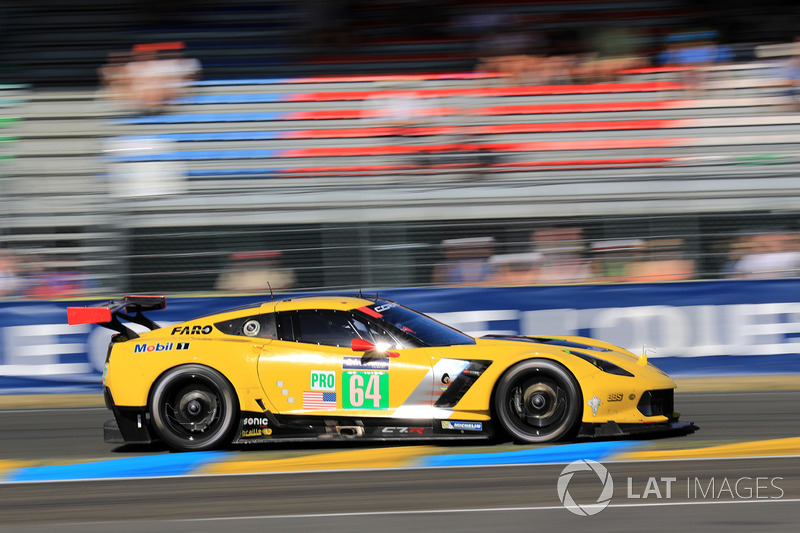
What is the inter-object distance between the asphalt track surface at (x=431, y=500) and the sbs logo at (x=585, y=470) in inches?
1.4

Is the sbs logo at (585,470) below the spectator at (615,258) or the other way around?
below

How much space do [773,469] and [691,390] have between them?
4.13 m

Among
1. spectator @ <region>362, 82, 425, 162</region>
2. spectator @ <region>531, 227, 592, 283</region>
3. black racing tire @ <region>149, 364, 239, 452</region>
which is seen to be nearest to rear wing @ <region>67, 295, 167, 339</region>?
black racing tire @ <region>149, 364, 239, 452</region>

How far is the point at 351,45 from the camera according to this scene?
46.3 feet

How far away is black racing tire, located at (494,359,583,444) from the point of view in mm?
6344

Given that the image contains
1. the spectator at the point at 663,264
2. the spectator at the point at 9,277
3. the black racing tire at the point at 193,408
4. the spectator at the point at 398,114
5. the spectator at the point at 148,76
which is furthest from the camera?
the spectator at the point at 148,76

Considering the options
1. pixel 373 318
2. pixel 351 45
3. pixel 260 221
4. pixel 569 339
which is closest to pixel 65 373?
pixel 260 221

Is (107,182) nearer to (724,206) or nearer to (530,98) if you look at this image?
(530,98)

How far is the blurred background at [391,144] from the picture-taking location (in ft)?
35.1

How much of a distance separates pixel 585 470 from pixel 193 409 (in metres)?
2.84

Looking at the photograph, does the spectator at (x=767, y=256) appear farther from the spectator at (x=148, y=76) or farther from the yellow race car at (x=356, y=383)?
the spectator at (x=148, y=76)

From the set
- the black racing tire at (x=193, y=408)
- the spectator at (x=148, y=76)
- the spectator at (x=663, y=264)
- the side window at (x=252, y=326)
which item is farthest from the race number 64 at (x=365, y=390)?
the spectator at (x=148, y=76)

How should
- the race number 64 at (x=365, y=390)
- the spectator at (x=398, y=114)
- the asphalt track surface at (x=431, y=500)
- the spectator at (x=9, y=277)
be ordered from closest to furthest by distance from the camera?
the asphalt track surface at (x=431, y=500)
the race number 64 at (x=365, y=390)
the spectator at (x=9, y=277)
the spectator at (x=398, y=114)

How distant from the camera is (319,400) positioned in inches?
257
